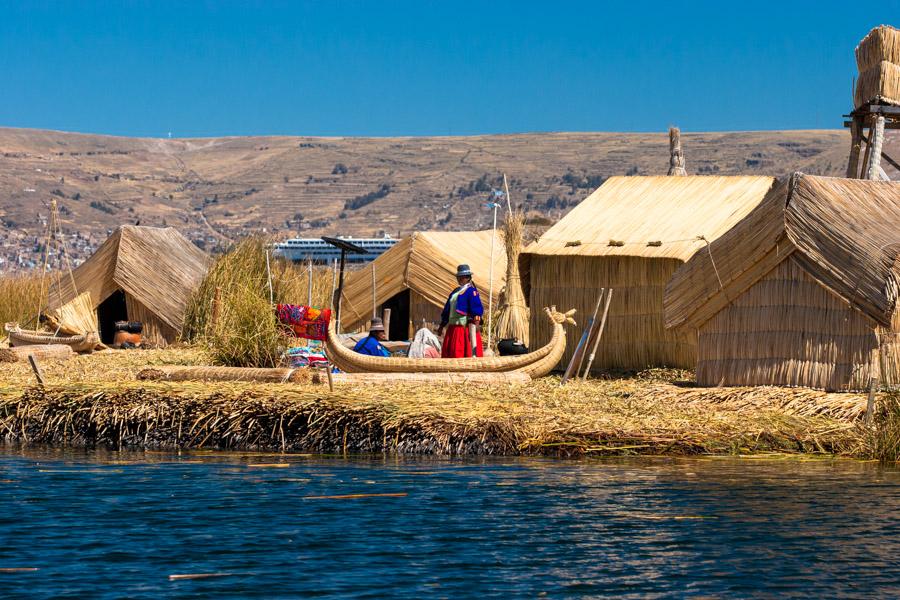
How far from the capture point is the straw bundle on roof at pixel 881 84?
14.9 meters

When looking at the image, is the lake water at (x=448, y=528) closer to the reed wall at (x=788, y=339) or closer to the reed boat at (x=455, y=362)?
the reed wall at (x=788, y=339)

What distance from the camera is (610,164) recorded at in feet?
318

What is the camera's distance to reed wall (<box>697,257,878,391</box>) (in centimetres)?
1247

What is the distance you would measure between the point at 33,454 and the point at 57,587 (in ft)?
→ 15.0

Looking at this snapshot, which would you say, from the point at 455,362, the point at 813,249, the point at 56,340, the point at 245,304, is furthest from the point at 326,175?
the point at 813,249

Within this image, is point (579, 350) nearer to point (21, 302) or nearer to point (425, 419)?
point (425, 419)

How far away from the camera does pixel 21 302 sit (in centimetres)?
2325

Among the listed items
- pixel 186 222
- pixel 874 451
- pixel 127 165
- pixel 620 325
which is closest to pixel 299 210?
pixel 186 222

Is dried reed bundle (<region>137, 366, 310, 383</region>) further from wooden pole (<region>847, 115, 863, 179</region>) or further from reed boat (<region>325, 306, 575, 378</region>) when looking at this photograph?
wooden pole (<region>847, 115, 863, 179</region>)

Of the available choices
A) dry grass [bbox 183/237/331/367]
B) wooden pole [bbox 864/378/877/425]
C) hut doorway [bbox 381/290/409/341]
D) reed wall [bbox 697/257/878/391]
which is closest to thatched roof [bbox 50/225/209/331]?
dry grass [bbox 183/237/331/367]

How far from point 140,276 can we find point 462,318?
871 centimetres

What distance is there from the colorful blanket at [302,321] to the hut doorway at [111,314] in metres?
6.67

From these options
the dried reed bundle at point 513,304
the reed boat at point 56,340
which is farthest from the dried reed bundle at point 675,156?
the reed boat at point 56,340

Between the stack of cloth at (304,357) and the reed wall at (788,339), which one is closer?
the reed wall at (788,339)
